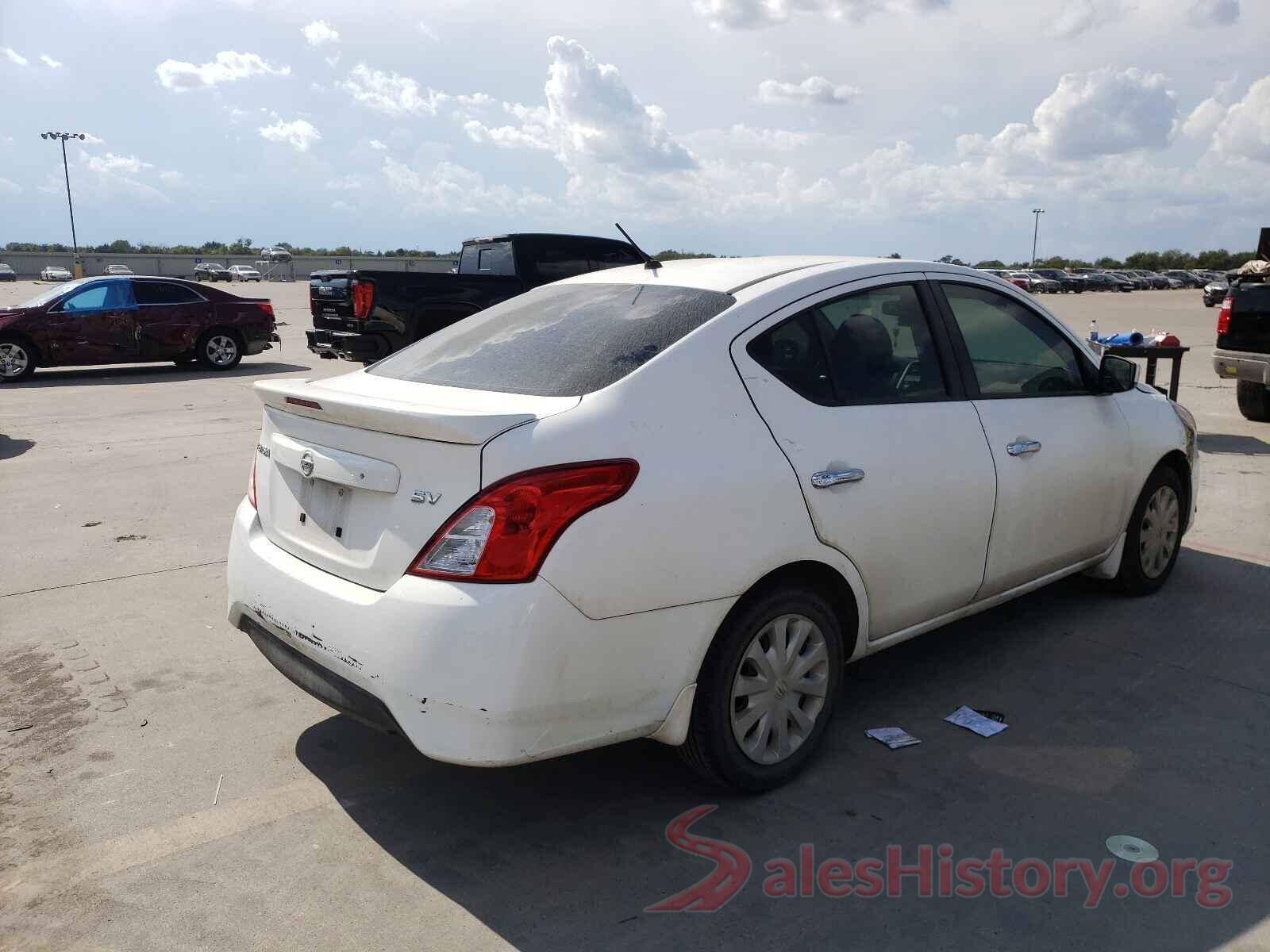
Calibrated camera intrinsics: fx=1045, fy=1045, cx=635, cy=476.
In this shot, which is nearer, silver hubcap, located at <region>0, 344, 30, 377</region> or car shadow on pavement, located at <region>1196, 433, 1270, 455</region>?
car shadow on pavement, located at <region>1196, 433, 1270, 455</region>

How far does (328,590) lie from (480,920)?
104cm

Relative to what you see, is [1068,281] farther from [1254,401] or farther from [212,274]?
[1254,401]

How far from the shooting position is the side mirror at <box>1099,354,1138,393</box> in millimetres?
4820

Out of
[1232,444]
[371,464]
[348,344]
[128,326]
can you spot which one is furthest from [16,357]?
[1232,444]

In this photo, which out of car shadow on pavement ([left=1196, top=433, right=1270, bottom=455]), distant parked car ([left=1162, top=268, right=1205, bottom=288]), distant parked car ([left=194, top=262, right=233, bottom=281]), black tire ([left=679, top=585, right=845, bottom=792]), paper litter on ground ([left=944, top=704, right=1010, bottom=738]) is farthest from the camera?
distant parked car ([left=1162, top=268, right=1205, bottom=288])

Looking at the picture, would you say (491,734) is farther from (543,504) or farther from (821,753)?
(821,753)

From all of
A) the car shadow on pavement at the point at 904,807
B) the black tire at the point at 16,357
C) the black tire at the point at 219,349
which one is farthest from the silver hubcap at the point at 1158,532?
the black tire at the point at 16,357

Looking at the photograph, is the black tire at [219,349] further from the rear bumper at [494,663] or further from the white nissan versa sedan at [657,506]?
the rear bumper at [494,663]

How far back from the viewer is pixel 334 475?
3.21m

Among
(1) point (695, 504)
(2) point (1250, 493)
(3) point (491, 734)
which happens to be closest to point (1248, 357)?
(2) point (1250, 493)

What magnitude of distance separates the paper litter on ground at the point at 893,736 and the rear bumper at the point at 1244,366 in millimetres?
8393

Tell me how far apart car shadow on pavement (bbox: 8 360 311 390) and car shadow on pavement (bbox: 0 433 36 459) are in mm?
5367

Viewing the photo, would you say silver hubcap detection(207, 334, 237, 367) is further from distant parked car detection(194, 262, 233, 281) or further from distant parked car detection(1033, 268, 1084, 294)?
distant parked car detection(194, 262, 233, 281)

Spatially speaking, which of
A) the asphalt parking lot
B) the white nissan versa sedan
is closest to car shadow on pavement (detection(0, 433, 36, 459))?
the asphalt parking lot
